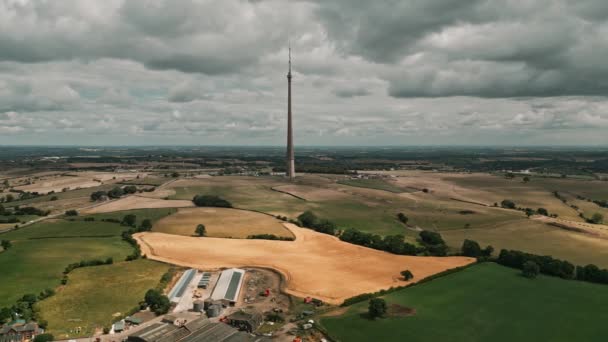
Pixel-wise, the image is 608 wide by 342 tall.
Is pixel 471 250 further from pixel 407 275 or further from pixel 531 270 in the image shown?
pixel 407 275

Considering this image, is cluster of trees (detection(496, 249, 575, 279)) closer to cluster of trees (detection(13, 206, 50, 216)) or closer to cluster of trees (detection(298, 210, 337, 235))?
cluster of trees (detection(298, 210, 337, 235))

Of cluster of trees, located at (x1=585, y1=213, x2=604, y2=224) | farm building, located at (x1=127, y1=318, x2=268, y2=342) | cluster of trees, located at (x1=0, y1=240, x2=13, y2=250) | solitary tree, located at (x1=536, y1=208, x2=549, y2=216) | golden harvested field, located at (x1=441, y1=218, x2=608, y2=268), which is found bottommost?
farm building, located at (x1=127, y1=318, x2=268, y2=342)

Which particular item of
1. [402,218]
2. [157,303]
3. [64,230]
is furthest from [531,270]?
[64,230]

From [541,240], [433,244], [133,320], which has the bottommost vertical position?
[133,320]

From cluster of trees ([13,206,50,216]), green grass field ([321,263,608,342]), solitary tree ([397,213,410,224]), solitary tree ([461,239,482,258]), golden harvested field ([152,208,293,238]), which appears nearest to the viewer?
green grass field ([321,263,608,342])

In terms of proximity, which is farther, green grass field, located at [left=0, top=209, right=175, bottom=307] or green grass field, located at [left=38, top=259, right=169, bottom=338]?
green grass field, located at [left=0, top=209, right=175, bottom=307]

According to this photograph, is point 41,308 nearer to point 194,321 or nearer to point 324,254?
point 194,321

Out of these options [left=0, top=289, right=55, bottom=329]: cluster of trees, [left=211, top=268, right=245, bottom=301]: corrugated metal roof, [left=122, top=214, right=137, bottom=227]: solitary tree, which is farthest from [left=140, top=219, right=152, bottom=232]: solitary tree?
[left=0, top=289, right=55, bottom=329]: cluster of trees
